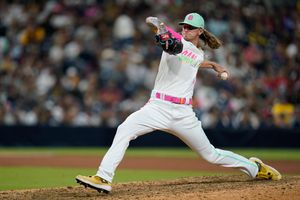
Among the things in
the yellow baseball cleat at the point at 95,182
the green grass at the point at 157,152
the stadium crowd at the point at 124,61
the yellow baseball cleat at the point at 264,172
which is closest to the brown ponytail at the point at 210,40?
the yellow baseball cleat at the point at 264,172

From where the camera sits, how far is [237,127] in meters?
16.3

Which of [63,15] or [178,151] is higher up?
[63,15]

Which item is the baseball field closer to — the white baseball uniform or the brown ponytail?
the white baseball uniform

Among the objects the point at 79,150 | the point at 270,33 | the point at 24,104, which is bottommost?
the point at 79,150

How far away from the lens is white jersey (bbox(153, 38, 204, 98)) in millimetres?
7230

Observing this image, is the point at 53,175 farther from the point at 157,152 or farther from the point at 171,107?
the point at 157,152

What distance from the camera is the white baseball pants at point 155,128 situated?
275 inches

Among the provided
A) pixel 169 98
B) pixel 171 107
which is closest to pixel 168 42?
pixel 169 98

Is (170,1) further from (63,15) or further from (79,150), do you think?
(79,150)

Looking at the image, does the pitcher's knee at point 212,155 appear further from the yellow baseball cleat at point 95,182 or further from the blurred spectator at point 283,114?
the blurred spectator at point 283,114

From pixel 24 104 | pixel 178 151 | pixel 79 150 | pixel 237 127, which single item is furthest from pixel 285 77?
pixel 24 104

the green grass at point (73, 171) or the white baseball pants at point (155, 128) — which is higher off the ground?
the white baseball pants at point (155, 128)

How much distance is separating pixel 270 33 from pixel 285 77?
2.05 m

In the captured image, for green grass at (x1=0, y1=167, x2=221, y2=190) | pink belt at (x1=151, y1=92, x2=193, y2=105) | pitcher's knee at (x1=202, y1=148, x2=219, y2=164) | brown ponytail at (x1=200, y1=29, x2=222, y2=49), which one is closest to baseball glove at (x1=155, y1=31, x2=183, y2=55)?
pink belt at (x1=151, y1=92, x2=193, y2=105)
